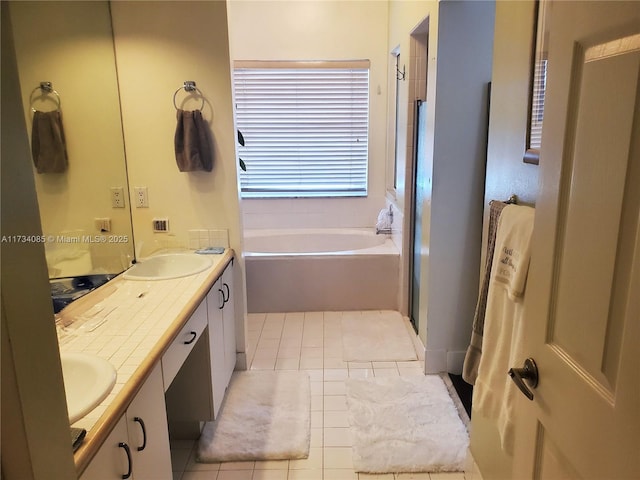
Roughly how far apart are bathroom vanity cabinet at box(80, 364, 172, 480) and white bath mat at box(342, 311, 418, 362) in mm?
1739

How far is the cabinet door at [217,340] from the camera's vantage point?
2.23 m

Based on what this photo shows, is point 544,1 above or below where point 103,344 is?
above

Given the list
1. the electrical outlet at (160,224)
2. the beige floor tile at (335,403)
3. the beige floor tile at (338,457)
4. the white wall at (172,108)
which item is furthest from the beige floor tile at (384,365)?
the electrical outlet at (160,224)

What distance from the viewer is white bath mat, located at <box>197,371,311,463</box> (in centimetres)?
220

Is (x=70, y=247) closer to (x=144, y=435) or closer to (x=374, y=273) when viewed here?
(x=144, y=435)

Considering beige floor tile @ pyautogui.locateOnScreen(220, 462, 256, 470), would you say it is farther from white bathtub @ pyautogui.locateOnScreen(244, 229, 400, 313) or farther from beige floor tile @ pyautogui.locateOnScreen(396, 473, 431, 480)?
white bathtub @ pyautogui.locateOnScreen(244, 229, 400, 313)

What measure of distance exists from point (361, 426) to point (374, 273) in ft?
5.38

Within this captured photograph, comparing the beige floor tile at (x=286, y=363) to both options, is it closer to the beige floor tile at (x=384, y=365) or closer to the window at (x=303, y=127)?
the beige floor tile at (x=384, y=365)

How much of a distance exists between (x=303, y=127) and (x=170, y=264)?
7.90 ft

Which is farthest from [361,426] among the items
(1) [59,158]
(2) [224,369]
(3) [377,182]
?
(3) [377,182]

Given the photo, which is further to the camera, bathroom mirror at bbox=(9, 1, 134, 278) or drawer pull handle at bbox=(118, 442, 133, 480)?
bathroom mirror at bbox=(9, 1, 134, 278)

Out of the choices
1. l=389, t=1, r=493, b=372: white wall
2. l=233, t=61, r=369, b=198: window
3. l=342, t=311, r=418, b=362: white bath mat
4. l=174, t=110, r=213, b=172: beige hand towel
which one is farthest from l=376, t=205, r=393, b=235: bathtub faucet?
l=174, t=110, r=213, b=172: beige hand towel

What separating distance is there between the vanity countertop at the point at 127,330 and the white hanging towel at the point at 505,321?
1103 mm

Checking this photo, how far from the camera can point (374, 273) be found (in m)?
3.85
